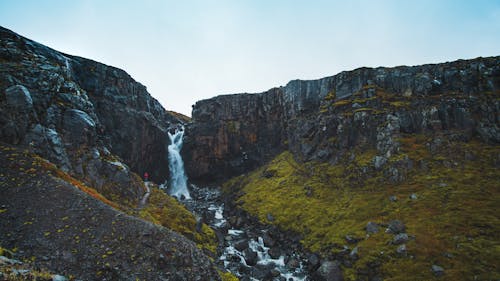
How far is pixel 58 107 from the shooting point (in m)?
32.5

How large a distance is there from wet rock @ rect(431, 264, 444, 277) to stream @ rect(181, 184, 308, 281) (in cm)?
1175

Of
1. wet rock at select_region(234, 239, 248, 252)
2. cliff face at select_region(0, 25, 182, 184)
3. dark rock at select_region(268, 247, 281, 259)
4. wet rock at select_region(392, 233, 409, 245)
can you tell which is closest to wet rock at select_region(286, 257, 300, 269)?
dark rock at select_region(268, 247, 281, 259)

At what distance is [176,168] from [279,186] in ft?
117

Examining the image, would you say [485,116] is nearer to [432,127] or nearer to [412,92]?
[432,127]

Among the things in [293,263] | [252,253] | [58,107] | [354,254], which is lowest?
[293,263]

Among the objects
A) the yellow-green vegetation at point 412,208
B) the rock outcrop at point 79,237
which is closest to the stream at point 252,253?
the yellow-green vegetation at point 412,208

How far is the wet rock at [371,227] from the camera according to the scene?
95.6 ft

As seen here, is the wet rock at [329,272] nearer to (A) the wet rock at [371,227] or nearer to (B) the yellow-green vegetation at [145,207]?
(A) the wet rock at [371,227]

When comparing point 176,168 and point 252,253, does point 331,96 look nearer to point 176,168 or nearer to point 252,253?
point 252,253

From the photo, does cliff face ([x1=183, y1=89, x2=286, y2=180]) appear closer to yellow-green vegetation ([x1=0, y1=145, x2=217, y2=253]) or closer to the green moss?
the green moss

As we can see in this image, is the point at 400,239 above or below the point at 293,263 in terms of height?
above

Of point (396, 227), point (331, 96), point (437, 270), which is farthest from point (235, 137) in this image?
point (437, 270)

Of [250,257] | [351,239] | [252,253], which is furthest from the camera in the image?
[252,253]

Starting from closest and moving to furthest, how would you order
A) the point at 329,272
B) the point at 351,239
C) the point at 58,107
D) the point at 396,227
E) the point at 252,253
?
the point at 329,272, the point at 396,227, the point at 351,239, the point at 252,253, the point at 58,107
